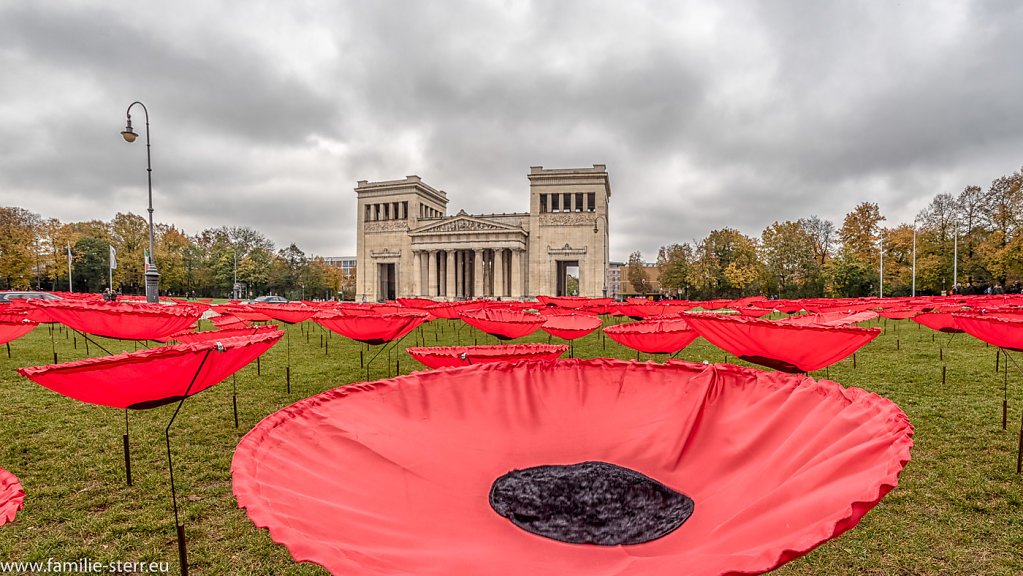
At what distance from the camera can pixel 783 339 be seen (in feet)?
11.4

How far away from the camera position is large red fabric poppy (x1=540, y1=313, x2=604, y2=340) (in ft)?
27.1

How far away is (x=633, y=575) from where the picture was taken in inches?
40.8

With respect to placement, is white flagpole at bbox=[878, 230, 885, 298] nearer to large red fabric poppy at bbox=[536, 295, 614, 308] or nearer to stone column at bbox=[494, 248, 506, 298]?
large red fabric poppy at bbox=[536, 295, 614, 308]

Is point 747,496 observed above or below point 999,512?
above

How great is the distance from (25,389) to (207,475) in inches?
248

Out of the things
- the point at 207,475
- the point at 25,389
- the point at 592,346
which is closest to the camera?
the point at 207,475

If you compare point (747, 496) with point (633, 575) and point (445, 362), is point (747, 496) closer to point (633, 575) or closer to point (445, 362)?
point (633, 575)

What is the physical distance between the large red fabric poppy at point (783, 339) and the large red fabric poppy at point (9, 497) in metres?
3.62

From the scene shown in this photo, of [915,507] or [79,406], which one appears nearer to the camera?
[915,507]

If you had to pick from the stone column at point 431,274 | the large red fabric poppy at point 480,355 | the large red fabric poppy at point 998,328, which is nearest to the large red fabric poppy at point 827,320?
the large red fabric poppy at point 998,328

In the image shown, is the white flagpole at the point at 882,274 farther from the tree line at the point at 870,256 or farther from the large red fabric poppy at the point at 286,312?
the large red fabric poppy at the point at 286,312

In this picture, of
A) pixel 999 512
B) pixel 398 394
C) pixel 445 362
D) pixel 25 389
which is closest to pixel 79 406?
pixel 25 389

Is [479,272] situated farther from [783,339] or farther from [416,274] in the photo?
[783,339]

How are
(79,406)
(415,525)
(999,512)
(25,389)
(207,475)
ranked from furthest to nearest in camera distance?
(25,389) → (79,406) → (207,475) → (999,512) → (415,525)
